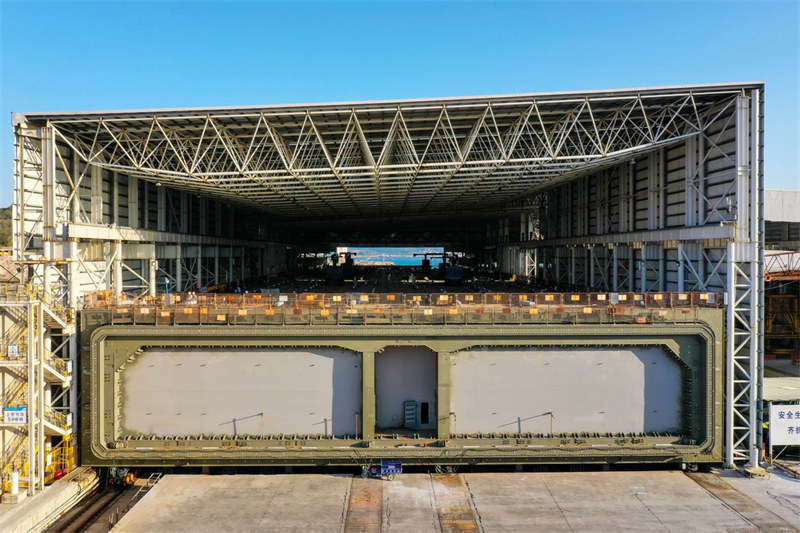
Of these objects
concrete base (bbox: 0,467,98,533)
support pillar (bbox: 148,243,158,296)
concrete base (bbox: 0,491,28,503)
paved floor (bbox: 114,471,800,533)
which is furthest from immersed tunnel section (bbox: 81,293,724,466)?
support pillar (bbox: 148,243,158,296)

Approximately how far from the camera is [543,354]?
928 inches

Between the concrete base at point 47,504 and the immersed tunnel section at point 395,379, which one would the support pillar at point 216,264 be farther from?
the concrete base at point 47,504

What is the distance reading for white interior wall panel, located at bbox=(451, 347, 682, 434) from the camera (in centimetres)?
2352

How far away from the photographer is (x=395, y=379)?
78.9ft

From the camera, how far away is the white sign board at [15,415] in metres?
21.3

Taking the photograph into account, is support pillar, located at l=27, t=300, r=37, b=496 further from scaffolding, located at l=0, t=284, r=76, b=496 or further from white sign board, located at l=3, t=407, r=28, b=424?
white sign board, located at l=3, t=407, r=28, b=424

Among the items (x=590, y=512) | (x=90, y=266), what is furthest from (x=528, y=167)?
(x=90, y=266)

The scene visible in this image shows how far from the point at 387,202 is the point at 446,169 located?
2125 centimetres

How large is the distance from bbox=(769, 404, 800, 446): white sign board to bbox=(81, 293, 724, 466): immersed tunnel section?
3379 millimetres

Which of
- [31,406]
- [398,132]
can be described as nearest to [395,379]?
[31,406]

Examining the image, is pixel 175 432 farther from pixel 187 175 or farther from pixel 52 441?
pixel 187 175

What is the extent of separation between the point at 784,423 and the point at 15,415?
3772 centimetres

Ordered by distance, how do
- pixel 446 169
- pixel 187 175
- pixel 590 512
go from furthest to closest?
1. pixel 446 169
2. pixel 187 175
3. pixel 590 512

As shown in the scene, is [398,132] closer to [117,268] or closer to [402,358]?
[402,358]
